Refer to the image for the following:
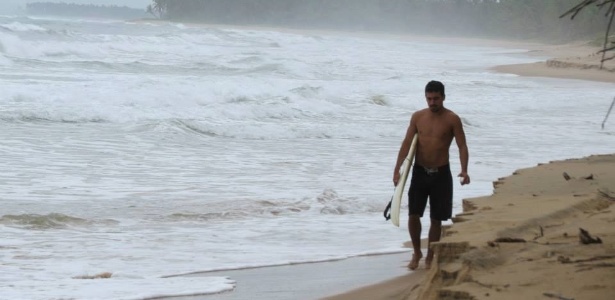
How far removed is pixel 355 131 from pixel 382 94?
30.9ft

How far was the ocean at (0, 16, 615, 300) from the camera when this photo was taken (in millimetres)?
8281

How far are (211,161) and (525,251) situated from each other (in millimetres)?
9161

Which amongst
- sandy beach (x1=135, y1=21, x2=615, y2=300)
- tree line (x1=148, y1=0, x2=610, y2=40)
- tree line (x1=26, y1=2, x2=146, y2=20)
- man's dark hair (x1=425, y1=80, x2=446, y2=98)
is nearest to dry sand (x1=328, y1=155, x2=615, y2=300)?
sandy beach (x1=135, y1=21, x2=615, y2=300)

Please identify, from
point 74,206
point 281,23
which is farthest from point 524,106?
point 281,23

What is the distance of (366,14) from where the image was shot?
125812 millimetres

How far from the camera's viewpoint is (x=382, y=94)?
28.1 meters

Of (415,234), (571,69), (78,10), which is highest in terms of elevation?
(415,234)

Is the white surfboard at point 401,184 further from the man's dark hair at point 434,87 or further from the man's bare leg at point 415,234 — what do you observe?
the man's dark hair at point 434,87

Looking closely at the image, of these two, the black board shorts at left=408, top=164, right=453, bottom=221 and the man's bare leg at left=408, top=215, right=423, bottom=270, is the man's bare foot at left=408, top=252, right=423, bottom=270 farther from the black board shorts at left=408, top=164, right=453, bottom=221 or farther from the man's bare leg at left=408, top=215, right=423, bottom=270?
the black board shorts at left=408, top=164, right=453, bottom=221

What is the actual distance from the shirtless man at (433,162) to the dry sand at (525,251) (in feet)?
0.75

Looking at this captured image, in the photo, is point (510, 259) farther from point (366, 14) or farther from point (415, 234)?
point (366, 14)

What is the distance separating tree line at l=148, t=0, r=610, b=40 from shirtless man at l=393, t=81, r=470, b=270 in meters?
91.4

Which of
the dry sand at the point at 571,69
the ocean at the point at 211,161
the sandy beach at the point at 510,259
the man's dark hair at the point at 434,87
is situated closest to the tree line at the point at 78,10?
the dry sand at the point at 571,69

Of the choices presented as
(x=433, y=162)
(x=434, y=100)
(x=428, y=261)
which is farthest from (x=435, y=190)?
(x=434, y=100)
